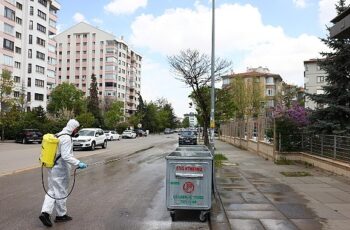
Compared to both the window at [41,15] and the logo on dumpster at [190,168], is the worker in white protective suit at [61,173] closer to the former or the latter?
the logo on dumpster at [190,168]

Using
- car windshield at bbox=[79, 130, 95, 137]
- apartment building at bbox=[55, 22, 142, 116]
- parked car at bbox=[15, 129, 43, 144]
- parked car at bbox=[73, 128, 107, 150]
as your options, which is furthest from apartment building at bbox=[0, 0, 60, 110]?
apartment building at bbox=[55, 22, 142, 116]

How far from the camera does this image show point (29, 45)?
3083 inches

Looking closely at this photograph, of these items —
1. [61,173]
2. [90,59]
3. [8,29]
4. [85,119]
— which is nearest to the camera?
[61,173]

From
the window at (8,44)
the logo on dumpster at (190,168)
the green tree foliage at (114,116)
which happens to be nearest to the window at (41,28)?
the window at (8,44)

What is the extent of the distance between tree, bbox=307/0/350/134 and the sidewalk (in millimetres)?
5631

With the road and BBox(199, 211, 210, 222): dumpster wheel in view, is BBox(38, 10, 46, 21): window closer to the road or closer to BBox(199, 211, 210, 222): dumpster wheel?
the road

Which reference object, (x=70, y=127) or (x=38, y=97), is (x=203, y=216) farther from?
(x=38, y=97)

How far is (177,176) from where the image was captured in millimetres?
8359

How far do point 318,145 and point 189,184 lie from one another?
1260 centimetres

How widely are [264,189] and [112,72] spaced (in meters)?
119

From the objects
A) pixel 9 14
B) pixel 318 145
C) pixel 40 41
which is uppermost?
pixel 9 14

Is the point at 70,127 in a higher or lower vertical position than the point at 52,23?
lower

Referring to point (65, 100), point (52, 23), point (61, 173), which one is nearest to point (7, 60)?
point (65, 100)

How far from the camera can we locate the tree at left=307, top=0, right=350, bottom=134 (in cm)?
2086
